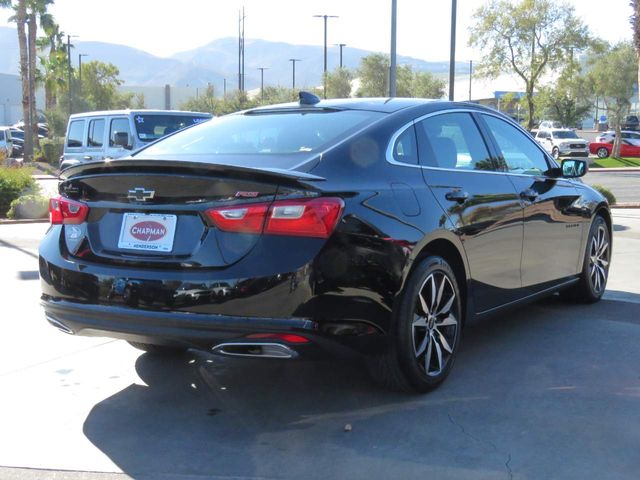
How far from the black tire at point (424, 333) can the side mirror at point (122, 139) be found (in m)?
11.2

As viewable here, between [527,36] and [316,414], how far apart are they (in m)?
42.1

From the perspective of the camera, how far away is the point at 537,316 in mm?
6332

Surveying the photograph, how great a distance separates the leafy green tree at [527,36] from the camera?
140 ft

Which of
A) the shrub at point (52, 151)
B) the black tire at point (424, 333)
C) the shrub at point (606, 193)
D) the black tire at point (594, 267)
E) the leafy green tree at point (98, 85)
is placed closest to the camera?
the black tire at point (424, 333)

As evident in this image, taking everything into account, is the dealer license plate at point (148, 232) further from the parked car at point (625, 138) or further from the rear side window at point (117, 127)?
the parked car at point (625, 138)

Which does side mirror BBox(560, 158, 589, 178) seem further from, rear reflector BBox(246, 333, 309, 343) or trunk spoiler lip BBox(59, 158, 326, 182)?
rear reflector BBox(246, 333, 309, 343)

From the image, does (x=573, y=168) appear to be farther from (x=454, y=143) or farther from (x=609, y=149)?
(x=609, y=149)

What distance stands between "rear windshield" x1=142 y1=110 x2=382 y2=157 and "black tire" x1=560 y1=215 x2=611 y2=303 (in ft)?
9.07

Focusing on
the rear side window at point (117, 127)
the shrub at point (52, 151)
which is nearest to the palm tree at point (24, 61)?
the shrub at point (52, 151)

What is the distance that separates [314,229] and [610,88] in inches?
2399

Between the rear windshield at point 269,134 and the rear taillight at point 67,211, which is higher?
the rear windshield at point 269,134

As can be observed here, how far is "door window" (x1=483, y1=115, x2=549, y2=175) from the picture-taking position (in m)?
5.54

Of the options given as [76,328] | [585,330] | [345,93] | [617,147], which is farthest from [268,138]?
[345,93]

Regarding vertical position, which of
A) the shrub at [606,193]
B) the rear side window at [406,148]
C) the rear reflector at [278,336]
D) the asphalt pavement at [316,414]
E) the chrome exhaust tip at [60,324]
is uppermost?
the rear side window at [406,148]
